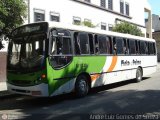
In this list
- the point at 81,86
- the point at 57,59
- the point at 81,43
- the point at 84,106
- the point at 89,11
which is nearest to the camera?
the point at 84,106

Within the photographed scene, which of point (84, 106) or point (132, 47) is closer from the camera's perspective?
point (84, 106)

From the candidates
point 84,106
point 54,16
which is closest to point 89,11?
point 54,16

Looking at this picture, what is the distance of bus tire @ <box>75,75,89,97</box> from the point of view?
515 inches

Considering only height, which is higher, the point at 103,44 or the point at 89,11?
the point at 89,11

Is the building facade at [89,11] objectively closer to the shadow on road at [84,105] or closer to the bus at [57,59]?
the bus at [57,59]

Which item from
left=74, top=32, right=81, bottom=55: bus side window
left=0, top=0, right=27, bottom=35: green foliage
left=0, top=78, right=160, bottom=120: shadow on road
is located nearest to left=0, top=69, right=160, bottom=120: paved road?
left=0, top=78, right=160, bottom=120: shadow on road

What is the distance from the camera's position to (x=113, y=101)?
1209 centimetres

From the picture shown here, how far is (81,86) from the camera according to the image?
43.5 feet

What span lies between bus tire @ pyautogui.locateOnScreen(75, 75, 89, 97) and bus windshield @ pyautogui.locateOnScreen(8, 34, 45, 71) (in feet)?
7.28

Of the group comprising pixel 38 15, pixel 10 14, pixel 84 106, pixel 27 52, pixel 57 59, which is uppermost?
pixel 38 15

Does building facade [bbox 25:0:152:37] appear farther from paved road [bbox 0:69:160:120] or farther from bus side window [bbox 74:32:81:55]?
paved road [bbox 0:69:160:120]

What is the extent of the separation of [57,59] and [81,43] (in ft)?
6.11

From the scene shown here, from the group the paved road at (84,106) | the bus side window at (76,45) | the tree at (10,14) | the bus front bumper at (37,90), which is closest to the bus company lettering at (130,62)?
the paved road at (84,106)

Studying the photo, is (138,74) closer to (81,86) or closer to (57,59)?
(81,86)
